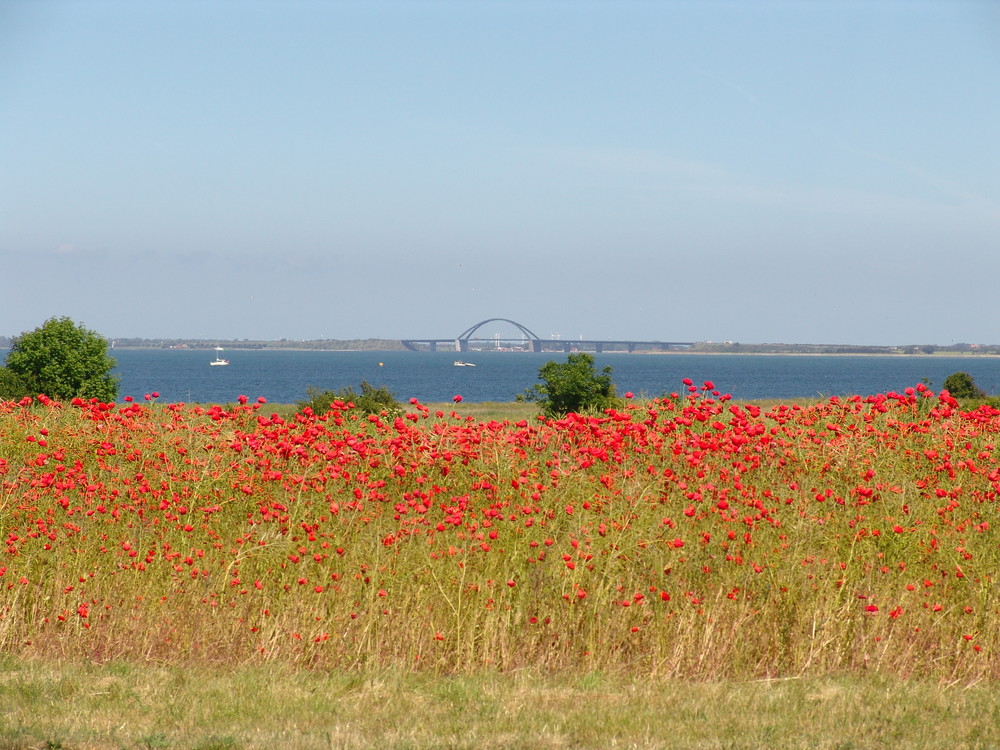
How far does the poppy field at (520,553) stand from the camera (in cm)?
708

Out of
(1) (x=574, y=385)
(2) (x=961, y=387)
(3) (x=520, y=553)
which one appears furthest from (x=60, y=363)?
(2) (x=961, y=387)

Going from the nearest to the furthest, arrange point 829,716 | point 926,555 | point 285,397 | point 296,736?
1. point 296,736
2. point 829,716
3. point 926,555
4. point 285,397

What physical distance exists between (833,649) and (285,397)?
317 ft

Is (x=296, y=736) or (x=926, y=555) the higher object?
(x=926, y=555)

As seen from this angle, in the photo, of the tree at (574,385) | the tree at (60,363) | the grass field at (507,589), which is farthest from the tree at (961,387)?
the grass field at (507,589)

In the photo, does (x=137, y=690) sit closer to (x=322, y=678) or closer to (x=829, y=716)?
(x=322, y=678)

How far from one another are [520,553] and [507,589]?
32cm

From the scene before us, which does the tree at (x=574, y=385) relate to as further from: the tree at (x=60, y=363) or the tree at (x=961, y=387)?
the tree at (x=961, y=387)

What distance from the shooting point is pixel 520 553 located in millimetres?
7477

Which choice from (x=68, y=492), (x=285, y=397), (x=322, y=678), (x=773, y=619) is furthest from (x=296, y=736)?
(x=285, y=397)

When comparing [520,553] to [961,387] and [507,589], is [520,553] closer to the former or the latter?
[507,589]

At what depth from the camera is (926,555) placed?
7570mm

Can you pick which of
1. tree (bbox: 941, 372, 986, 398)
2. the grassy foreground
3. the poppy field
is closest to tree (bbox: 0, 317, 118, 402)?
the poppy field

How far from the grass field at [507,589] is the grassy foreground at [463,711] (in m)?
0.02
